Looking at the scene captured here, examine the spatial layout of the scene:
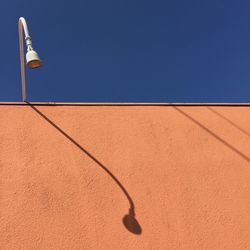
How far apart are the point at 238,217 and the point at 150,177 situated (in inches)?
50.9

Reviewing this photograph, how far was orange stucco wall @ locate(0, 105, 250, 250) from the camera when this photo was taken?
457 centimetres

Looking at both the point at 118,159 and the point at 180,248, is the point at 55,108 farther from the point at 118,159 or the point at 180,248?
the point at 180,248

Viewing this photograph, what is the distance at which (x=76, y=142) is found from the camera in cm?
520
